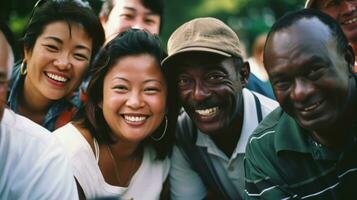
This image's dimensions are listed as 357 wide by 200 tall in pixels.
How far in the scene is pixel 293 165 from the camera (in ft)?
10.1

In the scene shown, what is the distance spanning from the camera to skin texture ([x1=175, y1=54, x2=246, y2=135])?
354cm

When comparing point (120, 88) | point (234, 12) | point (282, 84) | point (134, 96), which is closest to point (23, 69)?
point (120, 88)

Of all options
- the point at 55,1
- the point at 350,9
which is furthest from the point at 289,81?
the point at 55,1

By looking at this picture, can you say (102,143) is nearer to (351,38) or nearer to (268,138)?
(268,138)

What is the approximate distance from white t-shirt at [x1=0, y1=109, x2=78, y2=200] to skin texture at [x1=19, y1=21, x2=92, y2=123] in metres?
1.02

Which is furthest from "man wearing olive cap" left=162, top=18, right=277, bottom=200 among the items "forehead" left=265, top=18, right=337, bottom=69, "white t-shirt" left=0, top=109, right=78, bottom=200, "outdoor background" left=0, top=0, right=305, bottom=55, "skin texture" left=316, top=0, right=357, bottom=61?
"outdoor background" left=0, top=0, right=305, bottom=55

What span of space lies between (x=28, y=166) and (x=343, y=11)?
2.38 m

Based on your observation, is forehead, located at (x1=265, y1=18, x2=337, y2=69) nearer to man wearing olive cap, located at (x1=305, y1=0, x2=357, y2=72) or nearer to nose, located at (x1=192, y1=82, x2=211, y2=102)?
nose, located at (x1=192, y1=82, x2=211, y2=102)

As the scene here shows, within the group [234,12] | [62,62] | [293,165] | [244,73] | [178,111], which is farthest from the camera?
[234,12]

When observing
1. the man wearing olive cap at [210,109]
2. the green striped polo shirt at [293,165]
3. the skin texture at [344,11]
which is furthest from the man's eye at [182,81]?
the skin texture at [344,11]

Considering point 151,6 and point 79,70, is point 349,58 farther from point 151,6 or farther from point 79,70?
point 151,6

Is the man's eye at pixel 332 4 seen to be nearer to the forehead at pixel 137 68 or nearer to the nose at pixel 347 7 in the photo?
the nose at pixel 347 7

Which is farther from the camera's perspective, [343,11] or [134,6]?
[134,6]

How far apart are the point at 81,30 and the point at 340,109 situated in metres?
2.07
